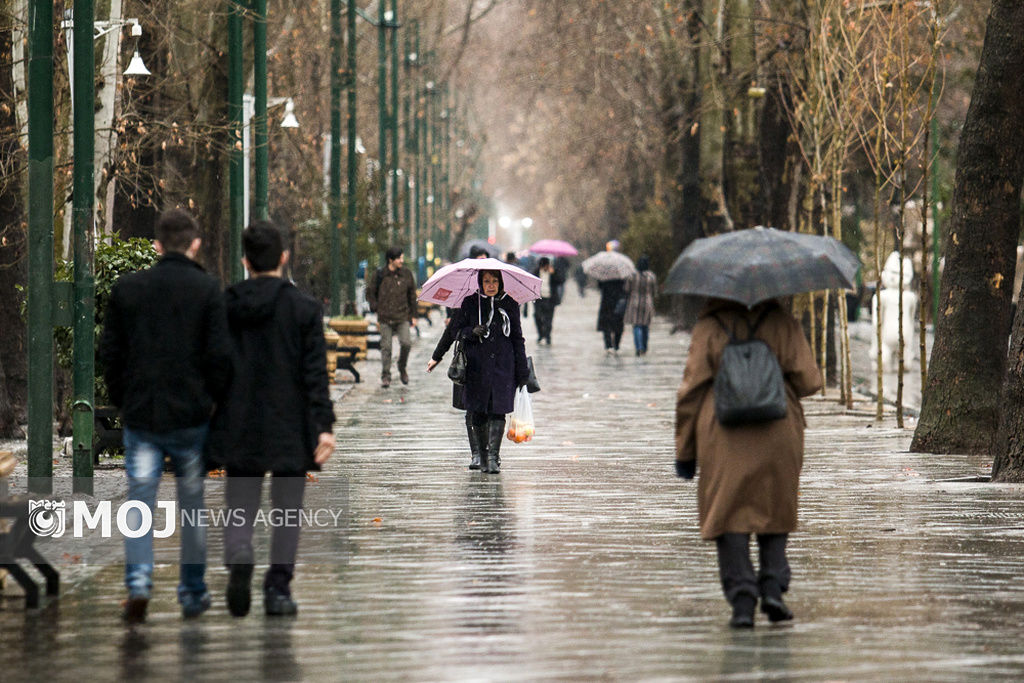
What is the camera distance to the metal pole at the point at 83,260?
12.4 m

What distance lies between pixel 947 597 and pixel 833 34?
1296cm

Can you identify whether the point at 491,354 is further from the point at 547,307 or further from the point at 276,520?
the point at 547,307

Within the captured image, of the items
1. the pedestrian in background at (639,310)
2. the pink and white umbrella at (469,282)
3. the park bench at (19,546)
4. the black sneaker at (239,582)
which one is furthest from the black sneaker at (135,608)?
the pedestrian in background at (639,310)

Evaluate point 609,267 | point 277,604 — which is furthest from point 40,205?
point 609,267

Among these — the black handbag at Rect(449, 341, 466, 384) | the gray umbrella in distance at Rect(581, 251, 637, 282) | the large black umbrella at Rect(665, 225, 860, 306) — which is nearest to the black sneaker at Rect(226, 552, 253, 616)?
the large black umbrella at Rect(665, 225, 860, 306)

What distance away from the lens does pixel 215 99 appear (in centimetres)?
2498

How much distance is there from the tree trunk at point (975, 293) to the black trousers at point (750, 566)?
7.86 meters

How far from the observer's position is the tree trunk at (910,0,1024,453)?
15055 mm

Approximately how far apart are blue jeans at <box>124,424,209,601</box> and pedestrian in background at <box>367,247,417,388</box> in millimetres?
16710

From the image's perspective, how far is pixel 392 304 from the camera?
24.9 metres

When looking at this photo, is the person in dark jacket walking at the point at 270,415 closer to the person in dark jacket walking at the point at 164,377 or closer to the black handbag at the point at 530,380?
the person in dark jacket walking at the point at 164,377

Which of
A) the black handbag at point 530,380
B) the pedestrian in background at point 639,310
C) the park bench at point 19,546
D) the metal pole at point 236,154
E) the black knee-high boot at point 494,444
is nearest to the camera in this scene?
the park bench at point 19,546

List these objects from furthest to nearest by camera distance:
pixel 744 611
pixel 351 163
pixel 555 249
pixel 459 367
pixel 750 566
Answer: pixel 555 249, pixel 351 163, pixel 459 367, pixel 750 566, pixel 744 611

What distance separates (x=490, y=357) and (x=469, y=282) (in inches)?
35.9
